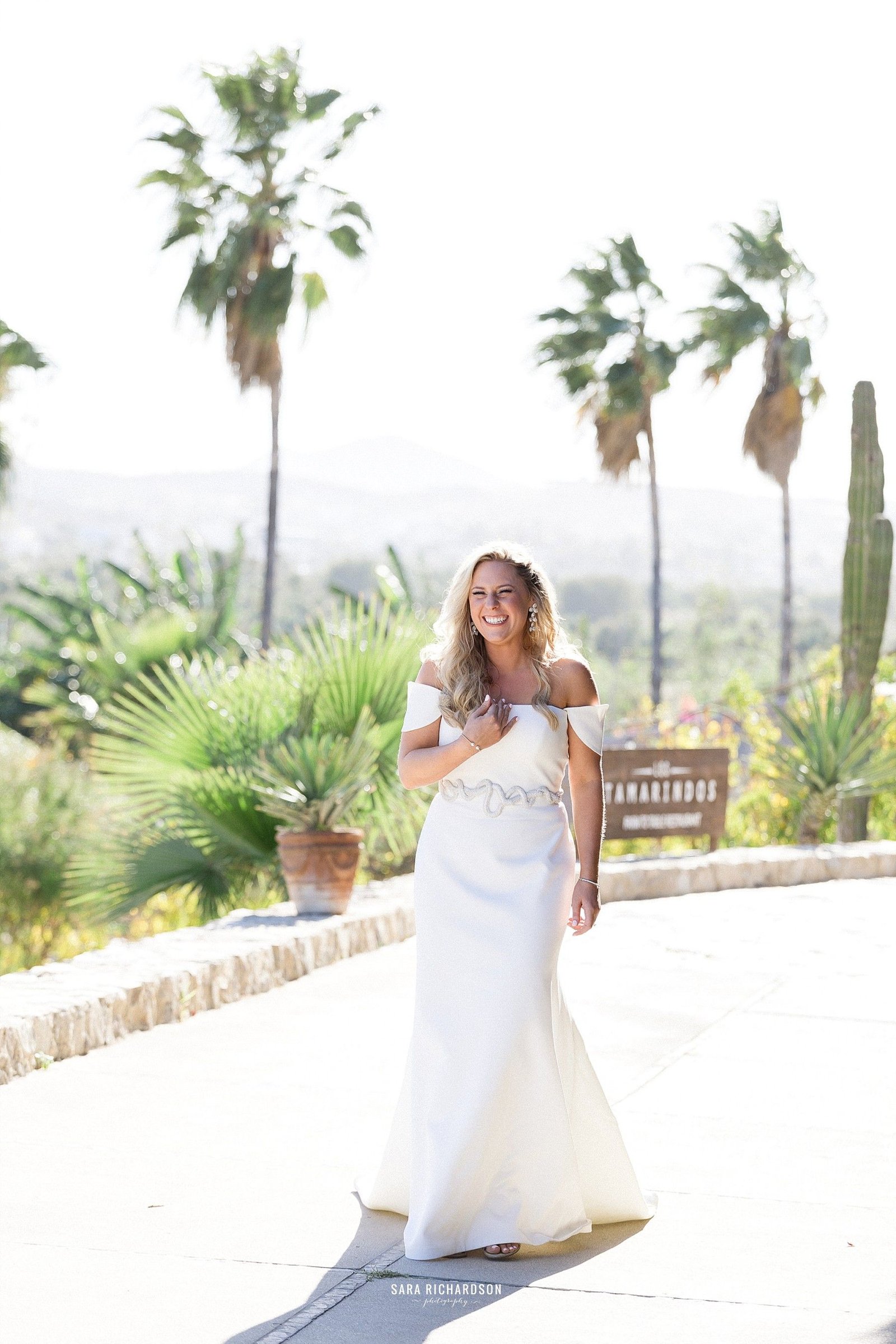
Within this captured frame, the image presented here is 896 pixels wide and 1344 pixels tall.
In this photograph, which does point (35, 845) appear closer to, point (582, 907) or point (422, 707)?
point (422, 707)

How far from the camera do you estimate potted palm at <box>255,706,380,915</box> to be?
8484mm

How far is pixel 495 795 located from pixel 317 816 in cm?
477

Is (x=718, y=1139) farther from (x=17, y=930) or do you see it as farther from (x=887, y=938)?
(x=17, y=930)

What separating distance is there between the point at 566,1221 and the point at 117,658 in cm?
1452

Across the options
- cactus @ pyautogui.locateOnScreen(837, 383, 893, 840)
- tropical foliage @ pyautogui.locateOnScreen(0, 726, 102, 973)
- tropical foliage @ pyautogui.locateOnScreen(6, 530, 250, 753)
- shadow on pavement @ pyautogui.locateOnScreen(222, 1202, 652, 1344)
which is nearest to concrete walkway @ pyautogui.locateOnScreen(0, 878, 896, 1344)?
shadow on pavement @ pyautogui.locateOnScreen(222, 1202, 652, 1344)

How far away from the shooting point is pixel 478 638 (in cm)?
406

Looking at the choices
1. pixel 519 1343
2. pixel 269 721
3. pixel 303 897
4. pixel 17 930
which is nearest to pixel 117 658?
pixel 17 930

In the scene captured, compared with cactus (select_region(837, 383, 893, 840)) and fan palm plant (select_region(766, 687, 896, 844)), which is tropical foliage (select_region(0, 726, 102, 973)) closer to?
fan palm plant (select_region(766, 687, 896, 844))

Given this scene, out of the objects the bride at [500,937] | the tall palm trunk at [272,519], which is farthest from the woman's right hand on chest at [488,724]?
the tall palm trunk at [272,519]

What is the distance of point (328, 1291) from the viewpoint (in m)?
3.36

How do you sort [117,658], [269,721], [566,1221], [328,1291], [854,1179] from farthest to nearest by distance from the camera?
[117,658] < [269,721] < [854,1179] < [566,1221] < [328,1291]

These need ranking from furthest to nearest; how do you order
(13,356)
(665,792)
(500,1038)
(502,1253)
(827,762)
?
(13,356)
(827,762)
(665,792)
(500,1038)
(502,1253)

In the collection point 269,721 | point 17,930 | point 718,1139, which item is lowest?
point 17,930

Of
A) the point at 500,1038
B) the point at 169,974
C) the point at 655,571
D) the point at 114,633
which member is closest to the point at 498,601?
the point at 500,1038
